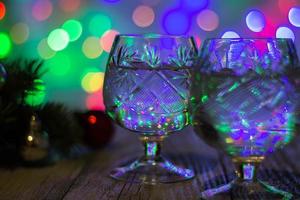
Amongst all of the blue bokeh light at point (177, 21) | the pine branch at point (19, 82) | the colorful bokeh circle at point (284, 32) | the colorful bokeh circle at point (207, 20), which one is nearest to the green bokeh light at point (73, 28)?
the blue bokeh light at point (177, 21)

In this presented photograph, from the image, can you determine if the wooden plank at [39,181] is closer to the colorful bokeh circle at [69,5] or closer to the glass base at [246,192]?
the glass base at [246,192]

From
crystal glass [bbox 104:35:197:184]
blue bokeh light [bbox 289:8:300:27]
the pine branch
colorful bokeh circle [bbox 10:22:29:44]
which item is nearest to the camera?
crystal glass [bbox 104:35:197:184]

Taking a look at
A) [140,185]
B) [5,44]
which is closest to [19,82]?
[140,185]

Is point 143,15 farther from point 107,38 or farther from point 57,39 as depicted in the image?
point 57,39

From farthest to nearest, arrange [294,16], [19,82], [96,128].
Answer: [294,16] → [96,128] → [19,82]

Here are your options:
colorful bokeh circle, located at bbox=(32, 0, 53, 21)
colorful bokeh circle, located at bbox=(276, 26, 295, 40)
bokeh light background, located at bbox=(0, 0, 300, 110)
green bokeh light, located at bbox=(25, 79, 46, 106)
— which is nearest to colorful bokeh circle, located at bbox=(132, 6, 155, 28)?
bokeh light background, located at bbox=(0, 0, 300, 110)

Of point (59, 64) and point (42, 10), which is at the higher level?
point (42, 10)

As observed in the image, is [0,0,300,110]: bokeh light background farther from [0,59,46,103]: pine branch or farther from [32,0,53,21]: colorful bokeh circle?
[0,59,46,103]: pine branch
